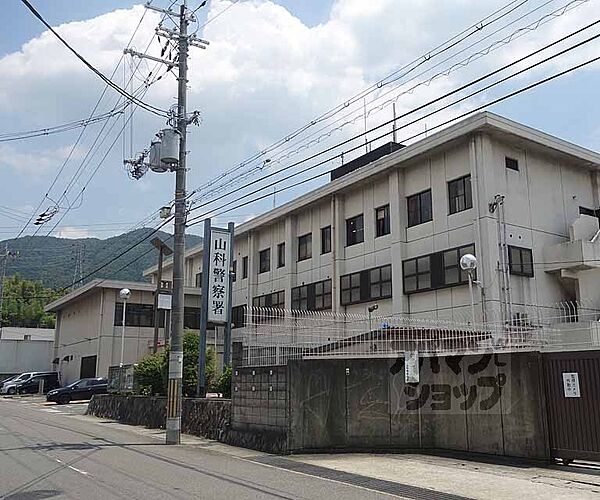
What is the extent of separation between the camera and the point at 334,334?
19219 millimetres

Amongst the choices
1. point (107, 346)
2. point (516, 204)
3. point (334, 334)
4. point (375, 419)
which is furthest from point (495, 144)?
point (107, 346)

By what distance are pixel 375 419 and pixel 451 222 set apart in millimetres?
11975

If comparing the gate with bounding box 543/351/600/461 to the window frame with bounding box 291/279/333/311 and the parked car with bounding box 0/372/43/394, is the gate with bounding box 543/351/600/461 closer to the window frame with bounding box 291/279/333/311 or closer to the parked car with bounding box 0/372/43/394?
the window frame with bounding box 291/279/333/311

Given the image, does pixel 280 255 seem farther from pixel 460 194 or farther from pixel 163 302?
pixel 460 194

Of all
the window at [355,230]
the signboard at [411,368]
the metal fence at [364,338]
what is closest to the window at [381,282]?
the window at [355,230]

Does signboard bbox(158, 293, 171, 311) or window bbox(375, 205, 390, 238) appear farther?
window bbox(375, 205, 390, 238)

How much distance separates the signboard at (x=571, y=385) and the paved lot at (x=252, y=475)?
53.8 inches

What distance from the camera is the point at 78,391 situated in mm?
38719

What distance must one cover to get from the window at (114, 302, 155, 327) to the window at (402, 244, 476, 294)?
24275 mm

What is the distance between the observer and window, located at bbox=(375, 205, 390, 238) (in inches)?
1137

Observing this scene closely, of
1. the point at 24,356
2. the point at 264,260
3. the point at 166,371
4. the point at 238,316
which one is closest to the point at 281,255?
the point at 264,260

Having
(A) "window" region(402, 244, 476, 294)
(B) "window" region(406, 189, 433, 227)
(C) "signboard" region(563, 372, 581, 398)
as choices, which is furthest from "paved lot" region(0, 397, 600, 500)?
(B) "window" region(406, 189, 433, 227)

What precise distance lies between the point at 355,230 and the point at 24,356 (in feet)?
147

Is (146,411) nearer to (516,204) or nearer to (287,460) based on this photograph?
(287,460)
